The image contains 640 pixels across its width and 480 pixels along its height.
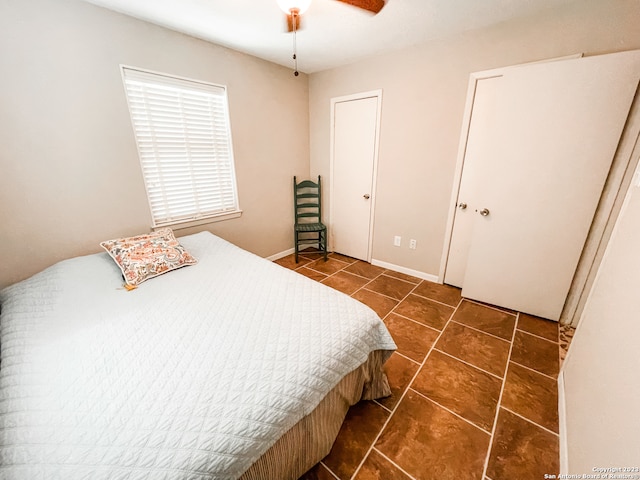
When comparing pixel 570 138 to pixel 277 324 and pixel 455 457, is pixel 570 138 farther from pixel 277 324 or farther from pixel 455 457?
pixel 277 324

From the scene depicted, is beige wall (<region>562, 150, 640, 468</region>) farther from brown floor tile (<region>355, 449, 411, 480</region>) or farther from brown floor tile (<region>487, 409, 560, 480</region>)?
brown floor tile (<region>355, 449, 411, 480</region>)

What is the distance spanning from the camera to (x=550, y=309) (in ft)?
6.85

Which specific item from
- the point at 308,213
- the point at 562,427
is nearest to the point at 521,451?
the point at 562,427

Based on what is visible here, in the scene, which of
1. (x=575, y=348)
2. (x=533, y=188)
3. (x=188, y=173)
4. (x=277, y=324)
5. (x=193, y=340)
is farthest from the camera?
(x=188, y=173)

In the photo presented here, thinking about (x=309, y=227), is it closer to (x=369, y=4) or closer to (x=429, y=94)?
(x=429, y=94)

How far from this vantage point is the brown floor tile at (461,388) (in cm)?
137

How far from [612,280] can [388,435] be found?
1.29m

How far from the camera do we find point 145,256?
5.69 ft

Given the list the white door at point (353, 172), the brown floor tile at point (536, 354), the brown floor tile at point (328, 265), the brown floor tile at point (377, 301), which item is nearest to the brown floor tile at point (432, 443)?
the brown floor tile at point (536, 354)

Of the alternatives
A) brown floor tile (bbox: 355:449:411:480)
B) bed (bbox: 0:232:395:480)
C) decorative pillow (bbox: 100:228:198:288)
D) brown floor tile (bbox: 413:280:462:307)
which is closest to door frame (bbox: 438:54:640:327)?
brown floor tile (bbox: 413:280:462:307)

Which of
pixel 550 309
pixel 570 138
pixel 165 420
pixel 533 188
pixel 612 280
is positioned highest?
pixel 570 138

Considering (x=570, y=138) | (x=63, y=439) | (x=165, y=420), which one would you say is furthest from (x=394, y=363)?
(x=570, y=138)

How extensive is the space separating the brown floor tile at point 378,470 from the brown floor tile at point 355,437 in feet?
0.11

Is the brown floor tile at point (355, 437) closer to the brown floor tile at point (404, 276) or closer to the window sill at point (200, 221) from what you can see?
the brown floor tile at point (404, 276)
